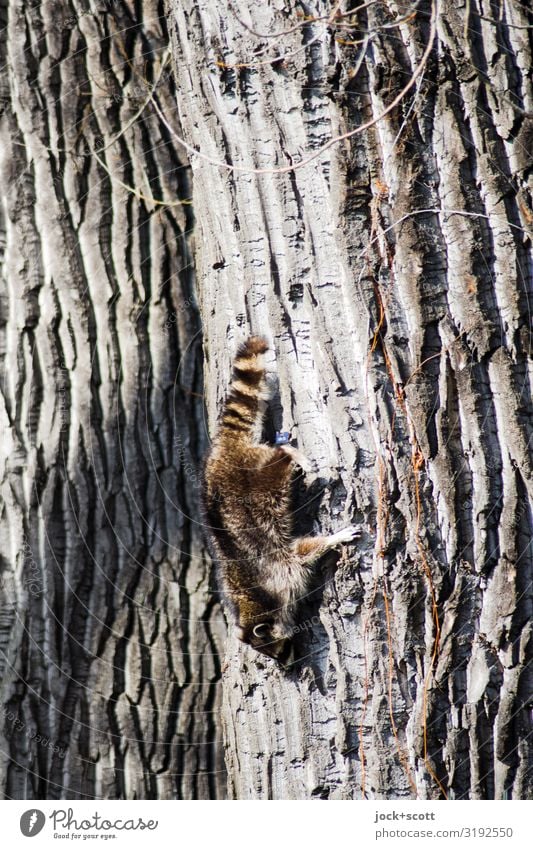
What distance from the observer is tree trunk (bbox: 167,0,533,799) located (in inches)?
85.2

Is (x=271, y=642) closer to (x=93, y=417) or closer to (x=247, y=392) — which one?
(x=247, y=392)

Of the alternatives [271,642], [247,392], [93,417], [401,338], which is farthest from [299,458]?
[93,417]

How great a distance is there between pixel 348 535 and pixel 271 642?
489mm

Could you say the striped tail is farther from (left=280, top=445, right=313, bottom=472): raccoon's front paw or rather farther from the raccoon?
(left=280, top=445, right=313, bottom=472): raccoon's front paw

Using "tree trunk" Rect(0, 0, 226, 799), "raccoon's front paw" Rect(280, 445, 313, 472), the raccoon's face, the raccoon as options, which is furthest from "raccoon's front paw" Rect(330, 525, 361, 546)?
"tree trunk" Rect(0, 0, 226, 799)

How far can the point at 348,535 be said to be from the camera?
90.0 inches

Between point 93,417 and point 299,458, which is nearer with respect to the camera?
point 299,458

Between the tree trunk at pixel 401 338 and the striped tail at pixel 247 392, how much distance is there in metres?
0.09

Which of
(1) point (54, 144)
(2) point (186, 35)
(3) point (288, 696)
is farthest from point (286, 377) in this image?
(1) point (54, 144)

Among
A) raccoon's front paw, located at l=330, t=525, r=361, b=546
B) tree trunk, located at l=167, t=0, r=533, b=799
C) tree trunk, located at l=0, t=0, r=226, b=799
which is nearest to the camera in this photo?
tree trunk, located at l=167, t=0, r=533, b=799

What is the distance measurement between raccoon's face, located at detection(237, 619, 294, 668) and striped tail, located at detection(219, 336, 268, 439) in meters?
0.69

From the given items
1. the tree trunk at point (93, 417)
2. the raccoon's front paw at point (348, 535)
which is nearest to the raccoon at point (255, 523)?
the raccoon's front paw at point (348, 535)

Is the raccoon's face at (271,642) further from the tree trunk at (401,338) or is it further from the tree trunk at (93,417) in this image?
the tree trunk at (93,417)
